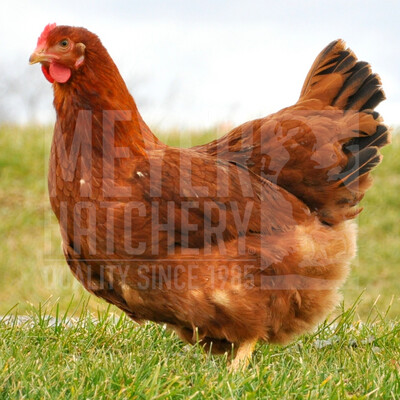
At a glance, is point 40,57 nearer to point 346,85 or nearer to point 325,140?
point 325,140

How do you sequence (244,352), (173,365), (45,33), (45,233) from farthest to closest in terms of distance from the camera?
(45,233) < (244,352) < (45,33) < (173,365)

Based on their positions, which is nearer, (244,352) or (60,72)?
(60,72)

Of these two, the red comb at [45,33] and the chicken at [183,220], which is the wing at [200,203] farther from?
the red comb at [45,33]

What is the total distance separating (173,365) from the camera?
3.51 metres

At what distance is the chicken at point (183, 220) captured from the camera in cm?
363

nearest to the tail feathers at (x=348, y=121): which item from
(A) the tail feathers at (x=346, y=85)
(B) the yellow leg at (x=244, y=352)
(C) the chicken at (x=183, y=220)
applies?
(A) the tail feathers at (x=346, y=85)

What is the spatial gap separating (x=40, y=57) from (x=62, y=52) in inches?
5.1

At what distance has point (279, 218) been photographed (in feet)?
13.4

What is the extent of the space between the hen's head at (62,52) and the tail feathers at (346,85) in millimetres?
1737

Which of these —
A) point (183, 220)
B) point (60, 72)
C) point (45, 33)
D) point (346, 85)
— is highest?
point (45, 33)

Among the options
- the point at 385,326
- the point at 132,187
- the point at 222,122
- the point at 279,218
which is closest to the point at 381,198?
the point at 222,122

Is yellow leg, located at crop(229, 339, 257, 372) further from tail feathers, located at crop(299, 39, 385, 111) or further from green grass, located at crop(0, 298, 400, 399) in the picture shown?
tail feathers, located at crop(299, 39, 385, 111)

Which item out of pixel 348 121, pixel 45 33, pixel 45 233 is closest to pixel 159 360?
pixel 45 33

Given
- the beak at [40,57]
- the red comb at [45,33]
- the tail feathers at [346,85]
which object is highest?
the red comb at [45,33]
